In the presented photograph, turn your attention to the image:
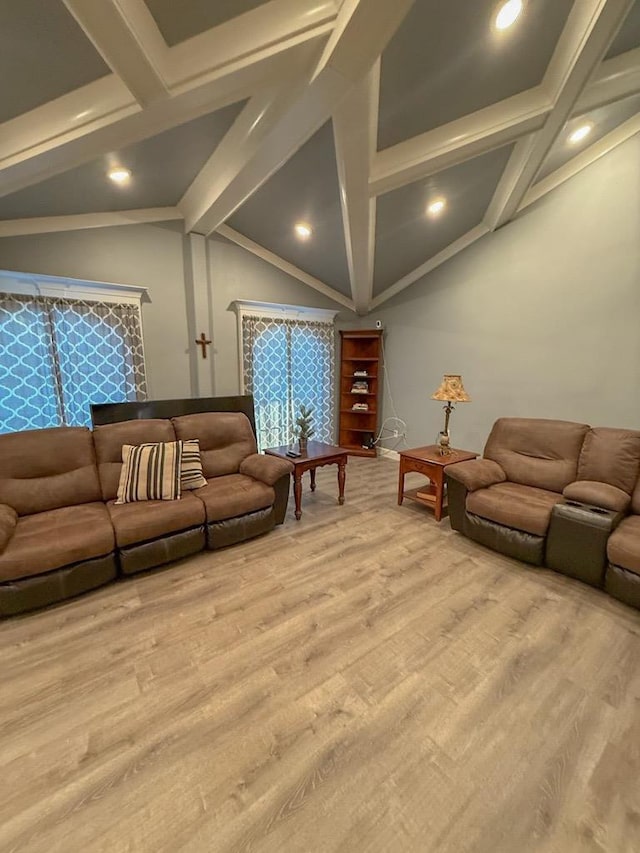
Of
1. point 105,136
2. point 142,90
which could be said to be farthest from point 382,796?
point 105,136

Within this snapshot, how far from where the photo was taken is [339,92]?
2004 mm

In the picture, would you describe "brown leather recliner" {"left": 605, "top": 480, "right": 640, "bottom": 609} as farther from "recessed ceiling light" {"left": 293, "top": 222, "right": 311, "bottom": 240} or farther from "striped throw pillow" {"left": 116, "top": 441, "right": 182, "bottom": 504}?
"recessed ceiling light" {"left": 293, "top": 222, "right": 311, "bottom": 240}

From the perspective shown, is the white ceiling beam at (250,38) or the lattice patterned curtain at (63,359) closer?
the white ceiling beam at (250,38)

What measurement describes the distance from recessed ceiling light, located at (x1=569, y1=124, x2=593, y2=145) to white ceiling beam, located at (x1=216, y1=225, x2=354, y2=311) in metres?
2.81

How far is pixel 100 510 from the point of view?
2.49 meters

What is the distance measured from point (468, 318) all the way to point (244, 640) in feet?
13.1

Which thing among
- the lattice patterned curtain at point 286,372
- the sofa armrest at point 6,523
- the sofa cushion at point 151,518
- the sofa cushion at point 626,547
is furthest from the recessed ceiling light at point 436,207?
the sofa armrest at point 6,523

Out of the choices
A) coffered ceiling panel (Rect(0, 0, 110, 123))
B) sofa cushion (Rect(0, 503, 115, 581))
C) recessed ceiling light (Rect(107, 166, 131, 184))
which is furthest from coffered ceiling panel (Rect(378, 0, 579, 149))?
sofa cushion (Rect(0, 503, 115, 581))

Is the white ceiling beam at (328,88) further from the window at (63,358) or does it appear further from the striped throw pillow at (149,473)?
the striped throw pillow at (149,473)

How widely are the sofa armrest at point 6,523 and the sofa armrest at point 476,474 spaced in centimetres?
300

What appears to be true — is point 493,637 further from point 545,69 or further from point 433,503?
point 545,69

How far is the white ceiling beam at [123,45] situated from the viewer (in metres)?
1.42

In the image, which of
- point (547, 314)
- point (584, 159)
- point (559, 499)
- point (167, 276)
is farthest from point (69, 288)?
point (584, 159)

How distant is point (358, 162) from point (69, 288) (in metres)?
2.67
